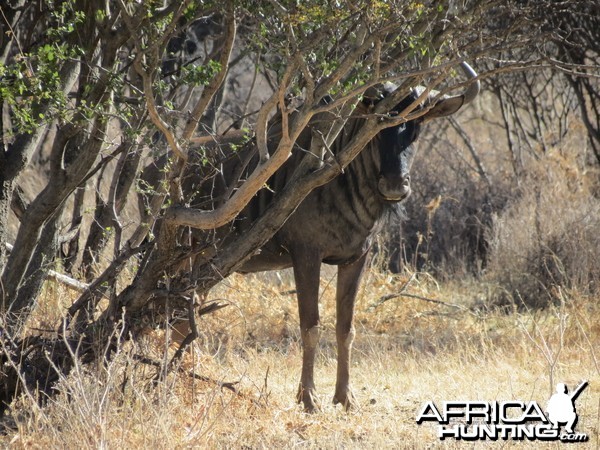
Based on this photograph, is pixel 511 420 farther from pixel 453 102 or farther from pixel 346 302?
pixel 453 102

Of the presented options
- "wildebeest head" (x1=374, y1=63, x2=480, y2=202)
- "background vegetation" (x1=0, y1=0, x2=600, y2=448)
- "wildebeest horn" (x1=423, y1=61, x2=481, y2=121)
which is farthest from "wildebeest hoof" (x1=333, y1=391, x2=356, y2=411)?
"wildebeest horn" (x1=423, y1=61, x2=481, y2=121)

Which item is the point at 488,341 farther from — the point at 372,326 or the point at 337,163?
the point at 337,163

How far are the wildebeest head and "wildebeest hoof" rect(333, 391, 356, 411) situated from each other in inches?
50.3

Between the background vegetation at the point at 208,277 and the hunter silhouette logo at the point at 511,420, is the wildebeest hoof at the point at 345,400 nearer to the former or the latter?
the background vegetation at the point at 208,277

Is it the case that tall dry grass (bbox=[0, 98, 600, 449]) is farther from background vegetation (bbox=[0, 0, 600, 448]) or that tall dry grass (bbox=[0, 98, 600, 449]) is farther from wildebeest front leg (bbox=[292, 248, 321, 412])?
wildebeest front leg (bbox=[292, 248, 321, 412])

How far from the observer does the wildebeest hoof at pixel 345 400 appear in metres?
5.82

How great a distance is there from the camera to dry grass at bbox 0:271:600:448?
13.8 ft

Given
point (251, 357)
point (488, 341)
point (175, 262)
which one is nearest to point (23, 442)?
point (175, 262)

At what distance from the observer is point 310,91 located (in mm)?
4211

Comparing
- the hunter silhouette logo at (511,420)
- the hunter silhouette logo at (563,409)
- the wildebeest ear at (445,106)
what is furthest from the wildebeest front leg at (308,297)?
the hunter silhouette logo at (563,409)

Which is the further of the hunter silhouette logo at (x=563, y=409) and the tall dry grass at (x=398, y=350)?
the hunter silhouette logo at (x=563, y=409)

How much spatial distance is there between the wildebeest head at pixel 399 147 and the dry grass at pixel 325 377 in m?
1.21

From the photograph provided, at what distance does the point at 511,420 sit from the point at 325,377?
2059mm

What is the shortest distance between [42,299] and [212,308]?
7.37 feet
